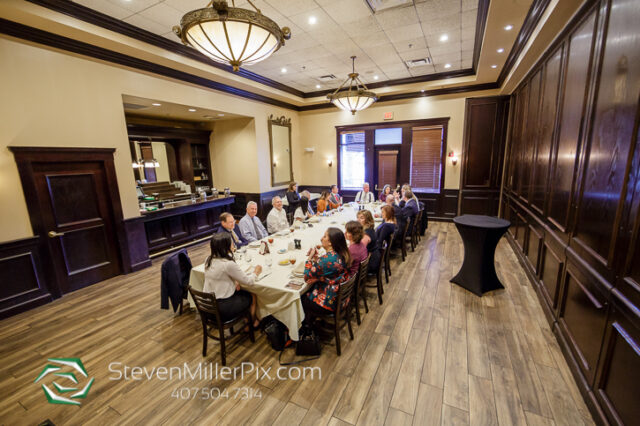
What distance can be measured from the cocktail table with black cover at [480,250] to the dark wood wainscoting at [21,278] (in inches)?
234

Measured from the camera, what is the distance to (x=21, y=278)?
145 inches

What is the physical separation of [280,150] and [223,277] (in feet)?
21.9

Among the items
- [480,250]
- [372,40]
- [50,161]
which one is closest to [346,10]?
[372,40]

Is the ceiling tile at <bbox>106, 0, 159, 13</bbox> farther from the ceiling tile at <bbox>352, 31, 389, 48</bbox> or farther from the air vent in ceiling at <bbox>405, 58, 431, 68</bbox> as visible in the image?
the air vent in ceiling at <bbox>405, 58, 431, 68</bbox>

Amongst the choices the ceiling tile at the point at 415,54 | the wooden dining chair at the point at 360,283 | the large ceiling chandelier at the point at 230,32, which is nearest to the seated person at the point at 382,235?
the wooden dining chair at the point at 360,283

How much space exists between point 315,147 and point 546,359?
808 cm

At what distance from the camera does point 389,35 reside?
4684mm

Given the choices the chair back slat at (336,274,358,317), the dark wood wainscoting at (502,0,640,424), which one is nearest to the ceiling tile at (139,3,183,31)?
the chair back slat at (336,274,358,317)

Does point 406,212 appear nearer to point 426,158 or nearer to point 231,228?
point 231,228

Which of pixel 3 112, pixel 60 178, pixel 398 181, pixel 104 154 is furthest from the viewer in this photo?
pixel 398 181

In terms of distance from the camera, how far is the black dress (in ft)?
11.6

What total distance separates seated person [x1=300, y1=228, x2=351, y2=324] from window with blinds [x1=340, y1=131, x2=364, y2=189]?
663 cm

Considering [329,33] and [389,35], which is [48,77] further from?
[389,35]

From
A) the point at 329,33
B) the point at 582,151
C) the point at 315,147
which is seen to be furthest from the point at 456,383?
the point at 315,147
